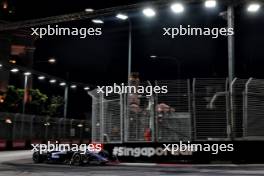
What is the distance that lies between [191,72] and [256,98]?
103 feet

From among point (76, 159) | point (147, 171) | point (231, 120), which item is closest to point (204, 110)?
point (231, 120)

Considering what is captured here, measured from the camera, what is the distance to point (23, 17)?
68.5 m

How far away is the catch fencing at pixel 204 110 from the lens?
648 inches

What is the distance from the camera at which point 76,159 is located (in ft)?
58.6

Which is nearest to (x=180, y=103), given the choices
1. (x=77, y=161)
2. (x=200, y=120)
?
(x=200, y=120)

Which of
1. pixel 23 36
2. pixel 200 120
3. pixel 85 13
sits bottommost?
pixel 200 120

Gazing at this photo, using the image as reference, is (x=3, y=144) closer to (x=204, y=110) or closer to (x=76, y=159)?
(x=76, y=159)

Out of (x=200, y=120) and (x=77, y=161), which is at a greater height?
(x=200, y=120)

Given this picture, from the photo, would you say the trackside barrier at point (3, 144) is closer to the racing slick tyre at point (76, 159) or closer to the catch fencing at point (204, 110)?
the racing slick tyre at point (76, 159)

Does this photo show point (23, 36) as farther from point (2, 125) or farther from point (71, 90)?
point (2, 125)

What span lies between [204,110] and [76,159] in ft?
17.9

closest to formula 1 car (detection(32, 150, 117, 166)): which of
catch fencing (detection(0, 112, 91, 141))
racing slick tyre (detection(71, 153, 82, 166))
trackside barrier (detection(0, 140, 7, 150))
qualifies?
racing slick tyre (detection(71, 153, 82, 166))

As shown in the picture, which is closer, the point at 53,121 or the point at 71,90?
the point at 53,121

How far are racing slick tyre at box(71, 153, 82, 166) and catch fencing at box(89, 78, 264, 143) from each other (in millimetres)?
2579
